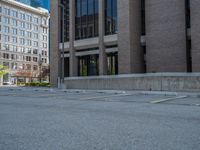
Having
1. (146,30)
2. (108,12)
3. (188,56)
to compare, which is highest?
(108,12)

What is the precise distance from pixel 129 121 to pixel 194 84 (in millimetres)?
15449

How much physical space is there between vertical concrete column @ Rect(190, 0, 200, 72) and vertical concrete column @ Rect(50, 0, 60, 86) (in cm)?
2050

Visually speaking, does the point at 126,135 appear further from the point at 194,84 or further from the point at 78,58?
the point at 78,58

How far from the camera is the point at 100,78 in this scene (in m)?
26.7

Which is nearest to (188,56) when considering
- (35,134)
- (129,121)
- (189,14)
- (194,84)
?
(189,14)

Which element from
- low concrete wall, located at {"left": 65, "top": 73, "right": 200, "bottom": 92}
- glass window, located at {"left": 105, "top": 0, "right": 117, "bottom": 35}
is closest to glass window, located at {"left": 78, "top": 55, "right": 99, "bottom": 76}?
glass window, located at {"left": 105, "top": 0, "right": 117, "bottom": 35}

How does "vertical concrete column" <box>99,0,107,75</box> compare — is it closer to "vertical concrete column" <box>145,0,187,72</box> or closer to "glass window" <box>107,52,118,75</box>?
"glass window" <box>107,52,118,75</box>

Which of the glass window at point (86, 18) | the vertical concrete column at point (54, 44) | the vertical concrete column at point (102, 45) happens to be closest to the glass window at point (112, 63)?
the vertical concrete column at point (102, 45)

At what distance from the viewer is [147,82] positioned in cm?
2288

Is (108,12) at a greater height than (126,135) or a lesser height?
greater

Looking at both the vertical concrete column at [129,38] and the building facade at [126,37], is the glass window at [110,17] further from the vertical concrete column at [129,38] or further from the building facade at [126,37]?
the vertical concrete column at [129,38]

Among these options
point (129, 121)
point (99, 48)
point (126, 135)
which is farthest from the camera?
point (99, 48)

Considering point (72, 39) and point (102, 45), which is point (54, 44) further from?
point (102, 45)

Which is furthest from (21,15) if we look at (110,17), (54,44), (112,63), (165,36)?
(165,36)
